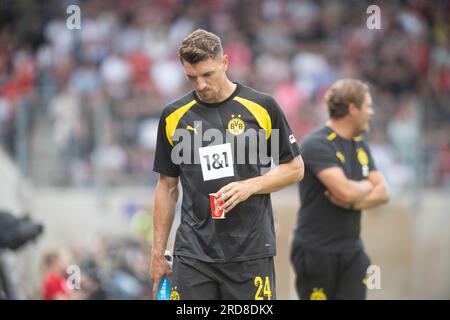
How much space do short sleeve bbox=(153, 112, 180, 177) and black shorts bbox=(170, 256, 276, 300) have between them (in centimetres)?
64

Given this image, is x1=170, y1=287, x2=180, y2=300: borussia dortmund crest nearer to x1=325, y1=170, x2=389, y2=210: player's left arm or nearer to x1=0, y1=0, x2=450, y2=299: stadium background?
x1=325, y1=170, x2=389, y2=210: player's left arm

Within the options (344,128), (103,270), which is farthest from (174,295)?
(103,270)

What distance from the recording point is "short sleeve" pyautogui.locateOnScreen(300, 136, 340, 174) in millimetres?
6762

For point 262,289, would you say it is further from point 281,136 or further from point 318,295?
point 318,295

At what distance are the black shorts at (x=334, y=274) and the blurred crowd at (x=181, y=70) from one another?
5.88 meters

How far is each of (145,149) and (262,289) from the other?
791 centimetres

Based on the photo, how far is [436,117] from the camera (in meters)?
13.4

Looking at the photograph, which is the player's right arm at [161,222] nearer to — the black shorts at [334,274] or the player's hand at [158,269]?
the player's hand at [158,269]

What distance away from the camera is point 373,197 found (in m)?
6.87

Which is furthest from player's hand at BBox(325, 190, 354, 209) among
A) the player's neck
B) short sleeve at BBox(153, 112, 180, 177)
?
short sleeve at BBox(153, 112, 180, 177)

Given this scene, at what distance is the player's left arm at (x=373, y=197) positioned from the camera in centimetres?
677

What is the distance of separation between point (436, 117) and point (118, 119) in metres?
5.12

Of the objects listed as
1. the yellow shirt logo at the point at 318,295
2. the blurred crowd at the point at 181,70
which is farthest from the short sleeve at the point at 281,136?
the blurred crowd at the point at 181,70
